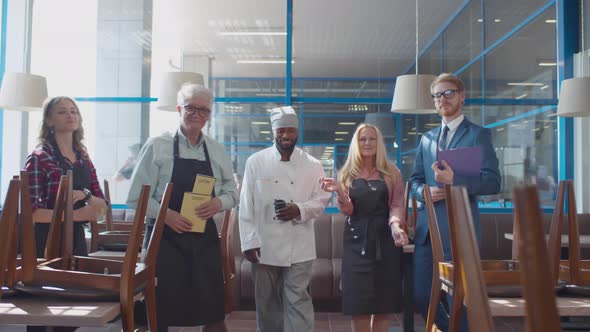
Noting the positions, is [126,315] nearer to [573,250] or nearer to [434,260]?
[434,260]

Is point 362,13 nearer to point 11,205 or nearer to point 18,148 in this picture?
point 18,148

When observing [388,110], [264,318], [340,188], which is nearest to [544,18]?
[388,110]

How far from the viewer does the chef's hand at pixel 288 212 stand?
9.42ft

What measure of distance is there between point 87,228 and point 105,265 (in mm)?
2903

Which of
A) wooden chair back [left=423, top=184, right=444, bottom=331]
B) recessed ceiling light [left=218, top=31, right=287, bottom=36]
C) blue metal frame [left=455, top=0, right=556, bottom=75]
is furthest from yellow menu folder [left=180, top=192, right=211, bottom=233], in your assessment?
blue metal frame [left=455, top=0, right=556, bottom=75]

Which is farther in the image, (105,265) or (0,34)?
(0,34)

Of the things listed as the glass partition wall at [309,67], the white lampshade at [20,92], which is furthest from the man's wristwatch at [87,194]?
the glass partition wall at [309,67]

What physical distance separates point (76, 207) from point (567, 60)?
550cm

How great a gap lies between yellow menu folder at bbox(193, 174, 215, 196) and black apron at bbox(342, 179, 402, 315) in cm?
94

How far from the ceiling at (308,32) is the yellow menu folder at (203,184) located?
4.31 meters

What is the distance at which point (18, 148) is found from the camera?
21.9 feet

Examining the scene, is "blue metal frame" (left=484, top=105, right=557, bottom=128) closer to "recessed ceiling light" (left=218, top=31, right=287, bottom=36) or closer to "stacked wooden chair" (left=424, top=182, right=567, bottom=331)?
"recessed ceiling light" (left=218, top=31, right=287, bottom=36)

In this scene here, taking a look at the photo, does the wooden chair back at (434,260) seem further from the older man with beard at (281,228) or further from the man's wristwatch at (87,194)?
the man's wristwatch at (87,194)

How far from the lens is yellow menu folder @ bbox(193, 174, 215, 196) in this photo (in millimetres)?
2326
